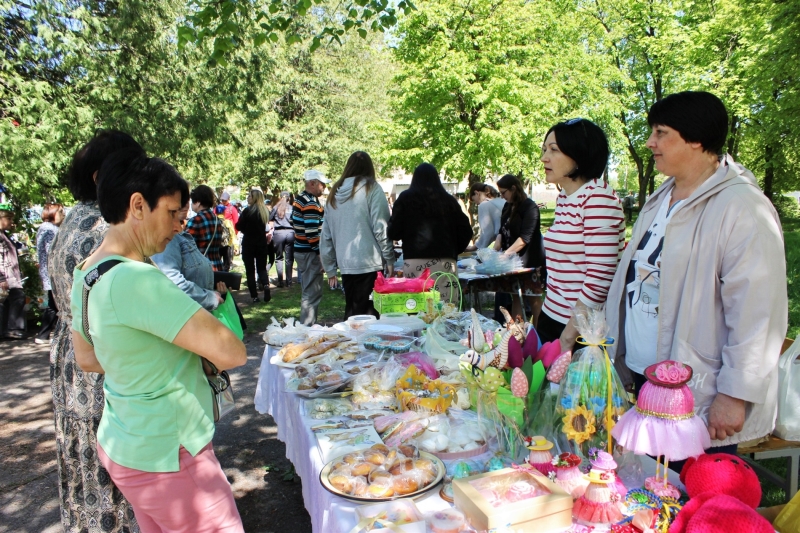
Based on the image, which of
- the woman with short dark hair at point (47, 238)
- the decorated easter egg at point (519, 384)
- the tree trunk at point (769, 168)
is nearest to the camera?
the decorated easter egg at point (519, 384)

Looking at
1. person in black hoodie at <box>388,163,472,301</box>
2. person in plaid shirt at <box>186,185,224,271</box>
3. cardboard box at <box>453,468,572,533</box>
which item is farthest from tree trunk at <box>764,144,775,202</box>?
cardboard box at <box>453,468,572,533</box>

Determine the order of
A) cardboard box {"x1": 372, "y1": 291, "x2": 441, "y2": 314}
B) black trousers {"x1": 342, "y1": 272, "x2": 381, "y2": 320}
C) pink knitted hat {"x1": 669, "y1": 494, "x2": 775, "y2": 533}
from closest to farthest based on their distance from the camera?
1. pink knitted hat {"x1": 669, "y1": 494, "x2": 775, "y2": 533}
2. cardboard box {"x1": 372, "y1": 291, "x2": 441, "y2": 314}
3. black trousers {"x1": 342, "y1": 272, "x2": 381, "y2": 320}

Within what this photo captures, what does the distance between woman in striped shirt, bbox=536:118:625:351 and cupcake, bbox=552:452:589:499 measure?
0.77 meters

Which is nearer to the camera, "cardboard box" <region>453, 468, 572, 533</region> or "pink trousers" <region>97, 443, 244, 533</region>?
"cardboard box" <region>453, 468, 572, 533</region>

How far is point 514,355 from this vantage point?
6.24ft

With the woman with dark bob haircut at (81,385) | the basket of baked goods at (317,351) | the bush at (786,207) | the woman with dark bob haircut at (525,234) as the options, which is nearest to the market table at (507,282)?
the woman with dark bob haircut at (525,234)

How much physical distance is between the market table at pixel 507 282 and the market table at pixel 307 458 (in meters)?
2.98

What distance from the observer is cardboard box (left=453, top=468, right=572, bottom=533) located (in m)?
1.26

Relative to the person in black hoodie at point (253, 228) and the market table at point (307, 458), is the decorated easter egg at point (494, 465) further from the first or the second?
the person in black hoodie at point (253, 228)

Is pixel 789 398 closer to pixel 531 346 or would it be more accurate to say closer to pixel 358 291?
pixel 531 346

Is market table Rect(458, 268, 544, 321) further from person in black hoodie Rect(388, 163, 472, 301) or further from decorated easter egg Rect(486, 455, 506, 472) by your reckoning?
decorated easter egg Rect(486, 455, 506, 472)

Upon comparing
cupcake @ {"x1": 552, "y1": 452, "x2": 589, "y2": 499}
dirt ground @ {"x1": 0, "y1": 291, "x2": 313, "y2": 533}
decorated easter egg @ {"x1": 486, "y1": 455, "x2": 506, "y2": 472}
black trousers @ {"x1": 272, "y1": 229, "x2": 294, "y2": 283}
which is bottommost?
dirt ground @ {"x1": 0, "y1": 291, "x2": 313, "y2": 533}

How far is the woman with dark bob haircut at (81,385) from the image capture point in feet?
6.99

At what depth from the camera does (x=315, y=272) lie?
589 centimetres
